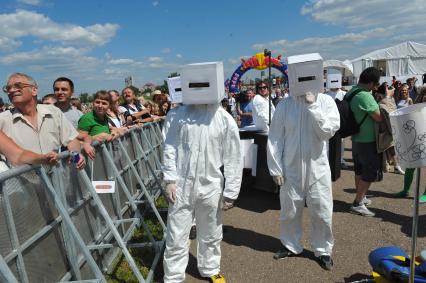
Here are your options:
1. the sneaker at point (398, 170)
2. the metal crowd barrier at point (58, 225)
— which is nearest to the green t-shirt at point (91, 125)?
the metal crowd barrier at point (58, 225)

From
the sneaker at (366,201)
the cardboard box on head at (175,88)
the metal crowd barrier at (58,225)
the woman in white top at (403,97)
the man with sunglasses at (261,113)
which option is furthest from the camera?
the woman in white top at (403,97)

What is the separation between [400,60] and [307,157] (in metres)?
20.9

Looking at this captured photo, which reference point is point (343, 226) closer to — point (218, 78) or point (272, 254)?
point (272, 254)

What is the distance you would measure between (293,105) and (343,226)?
6.70 feet

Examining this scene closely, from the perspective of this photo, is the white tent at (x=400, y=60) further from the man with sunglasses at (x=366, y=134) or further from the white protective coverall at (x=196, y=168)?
the white protective coverall at (x=196, y=168)

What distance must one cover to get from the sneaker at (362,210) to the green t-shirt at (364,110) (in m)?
0.97

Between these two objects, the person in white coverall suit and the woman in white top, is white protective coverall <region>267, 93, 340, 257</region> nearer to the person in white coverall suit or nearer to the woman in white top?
the person in white coverall suit

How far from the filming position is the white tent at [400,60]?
21.0 meters

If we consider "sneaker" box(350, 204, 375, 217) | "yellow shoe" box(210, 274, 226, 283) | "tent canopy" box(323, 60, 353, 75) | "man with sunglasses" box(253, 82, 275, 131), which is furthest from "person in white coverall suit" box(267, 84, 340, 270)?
"tent canopy" box(323, 60, 353, 75)

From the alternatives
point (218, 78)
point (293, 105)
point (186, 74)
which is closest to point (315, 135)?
point (293, 105)

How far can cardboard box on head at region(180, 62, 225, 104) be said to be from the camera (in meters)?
3.20

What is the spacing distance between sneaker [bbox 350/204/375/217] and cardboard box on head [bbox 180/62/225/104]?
307 cm

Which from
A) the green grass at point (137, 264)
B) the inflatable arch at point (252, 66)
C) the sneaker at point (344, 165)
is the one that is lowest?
the green grass at point (137, 264)

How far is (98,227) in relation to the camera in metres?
3.83
